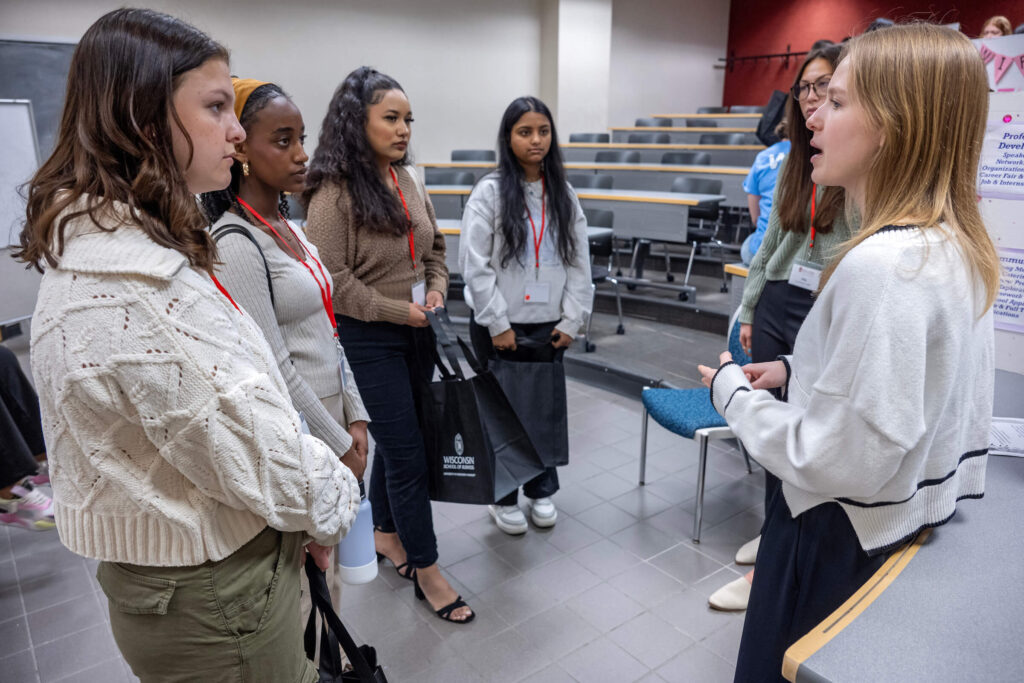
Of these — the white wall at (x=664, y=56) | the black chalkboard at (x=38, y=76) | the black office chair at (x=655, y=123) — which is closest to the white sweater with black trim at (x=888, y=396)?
the black chalkboard at (x=38, y=76)

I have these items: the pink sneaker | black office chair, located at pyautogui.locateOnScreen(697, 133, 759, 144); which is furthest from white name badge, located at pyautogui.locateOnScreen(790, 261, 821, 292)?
black office chair, located at pyautogui.locateOnScreen(697, 133, 759, 144)

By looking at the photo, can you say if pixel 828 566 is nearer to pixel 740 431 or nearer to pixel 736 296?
pixel 740 431

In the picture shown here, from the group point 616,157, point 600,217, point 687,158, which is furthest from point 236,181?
point 616,157

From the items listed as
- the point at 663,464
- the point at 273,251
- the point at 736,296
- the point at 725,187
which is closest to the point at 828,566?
the point at 273,251

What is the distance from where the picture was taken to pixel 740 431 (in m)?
1.05

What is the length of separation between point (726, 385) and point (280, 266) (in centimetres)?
85

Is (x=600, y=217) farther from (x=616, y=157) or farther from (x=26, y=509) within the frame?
(x=26, y=509)

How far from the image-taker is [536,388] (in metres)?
2.38

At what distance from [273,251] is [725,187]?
481 centimetres

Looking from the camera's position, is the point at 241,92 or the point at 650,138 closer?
the point at 241,92

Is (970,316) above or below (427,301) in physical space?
above

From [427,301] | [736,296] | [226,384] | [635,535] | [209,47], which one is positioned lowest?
[635,535]

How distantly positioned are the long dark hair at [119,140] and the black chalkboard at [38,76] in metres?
3.87

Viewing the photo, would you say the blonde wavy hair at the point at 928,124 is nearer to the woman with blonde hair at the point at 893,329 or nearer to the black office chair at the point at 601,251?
the woman with blonde hair at the point at 893,329
